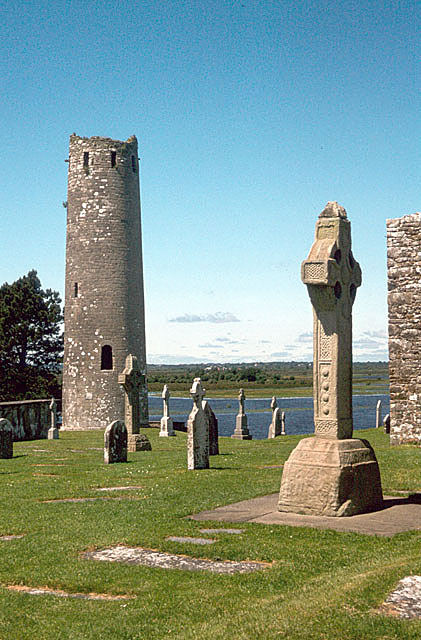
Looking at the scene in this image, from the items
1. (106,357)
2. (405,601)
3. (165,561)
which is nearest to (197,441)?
(165,561)

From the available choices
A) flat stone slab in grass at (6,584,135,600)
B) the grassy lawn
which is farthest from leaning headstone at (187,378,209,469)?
flat stone slab in grass at (6,584,135,600)

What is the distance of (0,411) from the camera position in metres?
29.8

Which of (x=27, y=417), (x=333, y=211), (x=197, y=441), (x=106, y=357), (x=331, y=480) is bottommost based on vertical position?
Result: (x=27, y=417)

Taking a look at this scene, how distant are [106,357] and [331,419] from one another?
101 ft

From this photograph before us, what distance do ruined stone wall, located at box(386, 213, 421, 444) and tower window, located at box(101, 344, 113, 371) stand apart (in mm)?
22142

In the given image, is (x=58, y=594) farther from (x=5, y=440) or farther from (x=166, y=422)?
(x=166, y=422)

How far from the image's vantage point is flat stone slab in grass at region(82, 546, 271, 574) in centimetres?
723

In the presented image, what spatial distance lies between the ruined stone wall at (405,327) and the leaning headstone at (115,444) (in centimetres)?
693

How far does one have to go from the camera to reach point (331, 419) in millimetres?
9875

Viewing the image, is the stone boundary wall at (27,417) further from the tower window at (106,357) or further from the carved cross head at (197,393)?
the carved cross head at (197,393)

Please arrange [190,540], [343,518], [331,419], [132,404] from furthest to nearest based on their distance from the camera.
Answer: [132,404]
[331,419]
[343,518]
[190,540]

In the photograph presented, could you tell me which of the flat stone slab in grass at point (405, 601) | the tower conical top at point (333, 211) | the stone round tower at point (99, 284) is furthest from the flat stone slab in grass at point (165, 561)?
the stone round tower at point (99, 284)

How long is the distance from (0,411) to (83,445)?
4654 mm

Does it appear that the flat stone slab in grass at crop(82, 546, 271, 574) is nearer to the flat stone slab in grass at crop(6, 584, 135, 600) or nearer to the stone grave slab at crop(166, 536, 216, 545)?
the stone grave slab at crop(166, 536, 216, 545)
